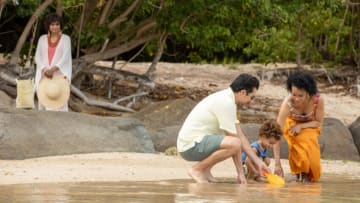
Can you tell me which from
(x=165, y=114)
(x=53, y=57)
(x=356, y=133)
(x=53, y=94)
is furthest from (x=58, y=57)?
(x=356, y=133)

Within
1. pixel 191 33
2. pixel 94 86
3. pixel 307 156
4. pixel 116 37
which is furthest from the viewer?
pixel 94 86

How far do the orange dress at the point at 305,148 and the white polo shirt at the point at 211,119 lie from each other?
0.98 m

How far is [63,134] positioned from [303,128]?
318 centimetres

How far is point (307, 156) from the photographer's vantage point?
36.3ft

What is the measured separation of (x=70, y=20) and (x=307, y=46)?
6.98 metres

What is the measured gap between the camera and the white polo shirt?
10125 mm

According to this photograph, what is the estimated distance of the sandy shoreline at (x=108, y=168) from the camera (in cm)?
1031

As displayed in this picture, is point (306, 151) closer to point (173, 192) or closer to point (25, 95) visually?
point (173, 192)

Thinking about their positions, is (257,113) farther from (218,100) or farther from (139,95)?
(218,100)

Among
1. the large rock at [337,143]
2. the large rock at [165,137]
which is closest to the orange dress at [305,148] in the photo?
the large rock at [165,137]

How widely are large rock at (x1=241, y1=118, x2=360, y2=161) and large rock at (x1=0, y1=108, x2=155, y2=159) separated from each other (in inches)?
67.5

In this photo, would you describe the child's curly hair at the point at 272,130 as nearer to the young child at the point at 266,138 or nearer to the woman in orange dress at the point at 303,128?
the young child at the point at 266,138

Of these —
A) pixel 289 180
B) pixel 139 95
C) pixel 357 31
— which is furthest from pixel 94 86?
pixel 289 180

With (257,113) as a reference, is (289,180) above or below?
above
